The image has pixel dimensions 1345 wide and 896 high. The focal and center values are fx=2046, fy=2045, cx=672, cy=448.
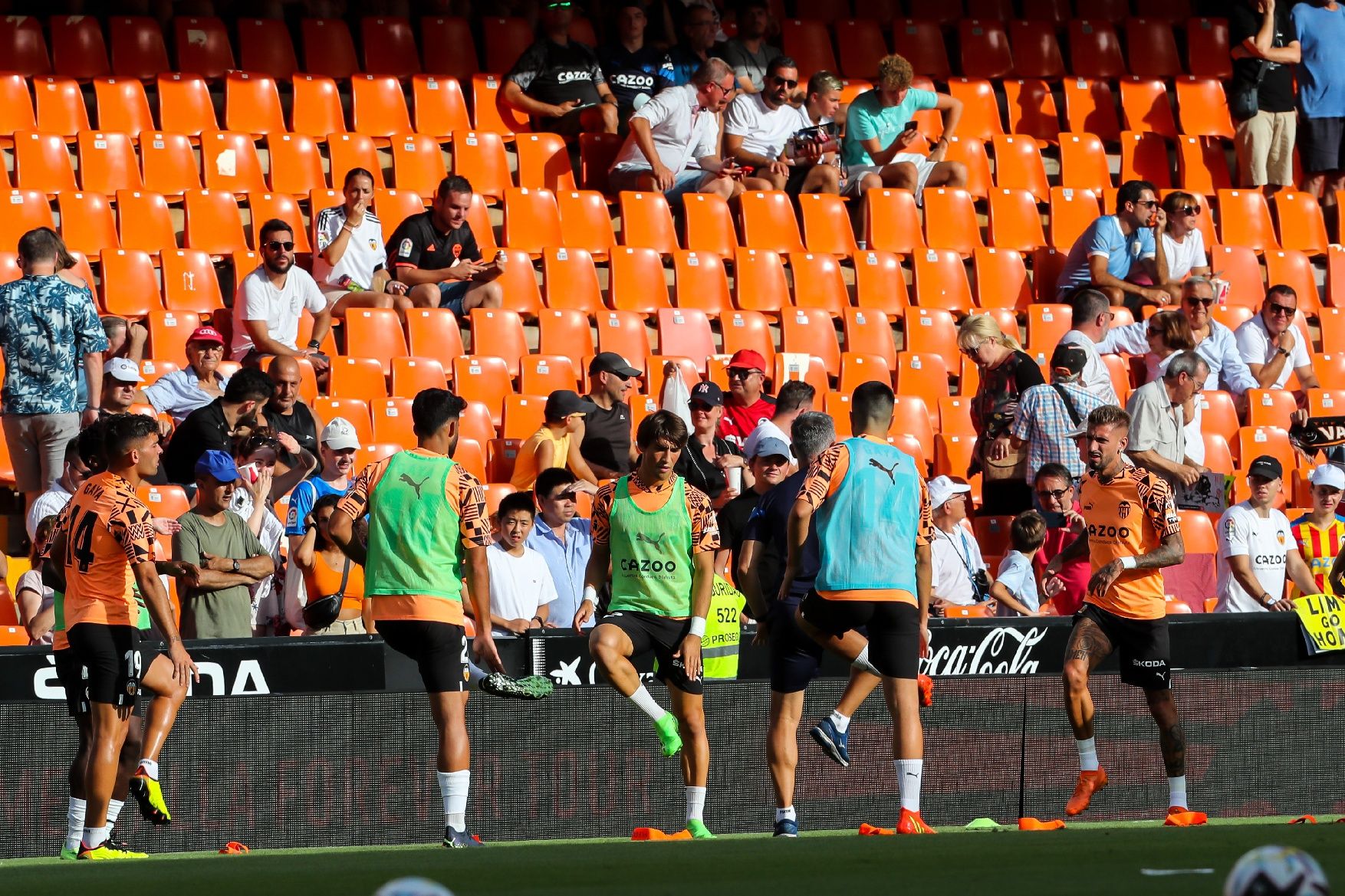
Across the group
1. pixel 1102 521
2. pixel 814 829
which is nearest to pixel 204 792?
pixel 814 829

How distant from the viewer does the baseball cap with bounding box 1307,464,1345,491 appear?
41.8 ft

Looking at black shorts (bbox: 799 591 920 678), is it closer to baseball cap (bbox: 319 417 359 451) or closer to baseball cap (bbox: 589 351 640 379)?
baseball cap (bbox: 319 417 359 451)

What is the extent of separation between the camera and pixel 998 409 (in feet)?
43.3

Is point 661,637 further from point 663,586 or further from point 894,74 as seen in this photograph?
point 894,74

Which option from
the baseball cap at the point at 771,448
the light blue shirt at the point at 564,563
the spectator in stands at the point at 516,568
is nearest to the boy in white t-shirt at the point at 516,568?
the spectator in stands at the point at 516,568

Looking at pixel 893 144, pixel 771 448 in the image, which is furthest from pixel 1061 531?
pixel 893 144

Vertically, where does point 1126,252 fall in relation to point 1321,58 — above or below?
below

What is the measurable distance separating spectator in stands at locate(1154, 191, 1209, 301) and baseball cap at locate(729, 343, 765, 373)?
4.19m

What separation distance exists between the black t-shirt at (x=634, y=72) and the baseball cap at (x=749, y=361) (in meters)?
3.65

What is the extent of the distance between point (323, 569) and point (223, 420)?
130cm

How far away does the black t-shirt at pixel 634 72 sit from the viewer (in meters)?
15.9

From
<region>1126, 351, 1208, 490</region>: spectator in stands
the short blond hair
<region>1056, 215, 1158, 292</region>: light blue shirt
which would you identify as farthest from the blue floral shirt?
<region>1056, 215, 1158, 292</region>: light blue shirt

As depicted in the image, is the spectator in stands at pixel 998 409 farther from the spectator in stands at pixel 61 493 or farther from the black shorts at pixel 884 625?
the spectator in stands at pixel 61 493

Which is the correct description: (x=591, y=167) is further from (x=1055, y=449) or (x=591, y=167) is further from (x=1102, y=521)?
(x=1102, y=521)
